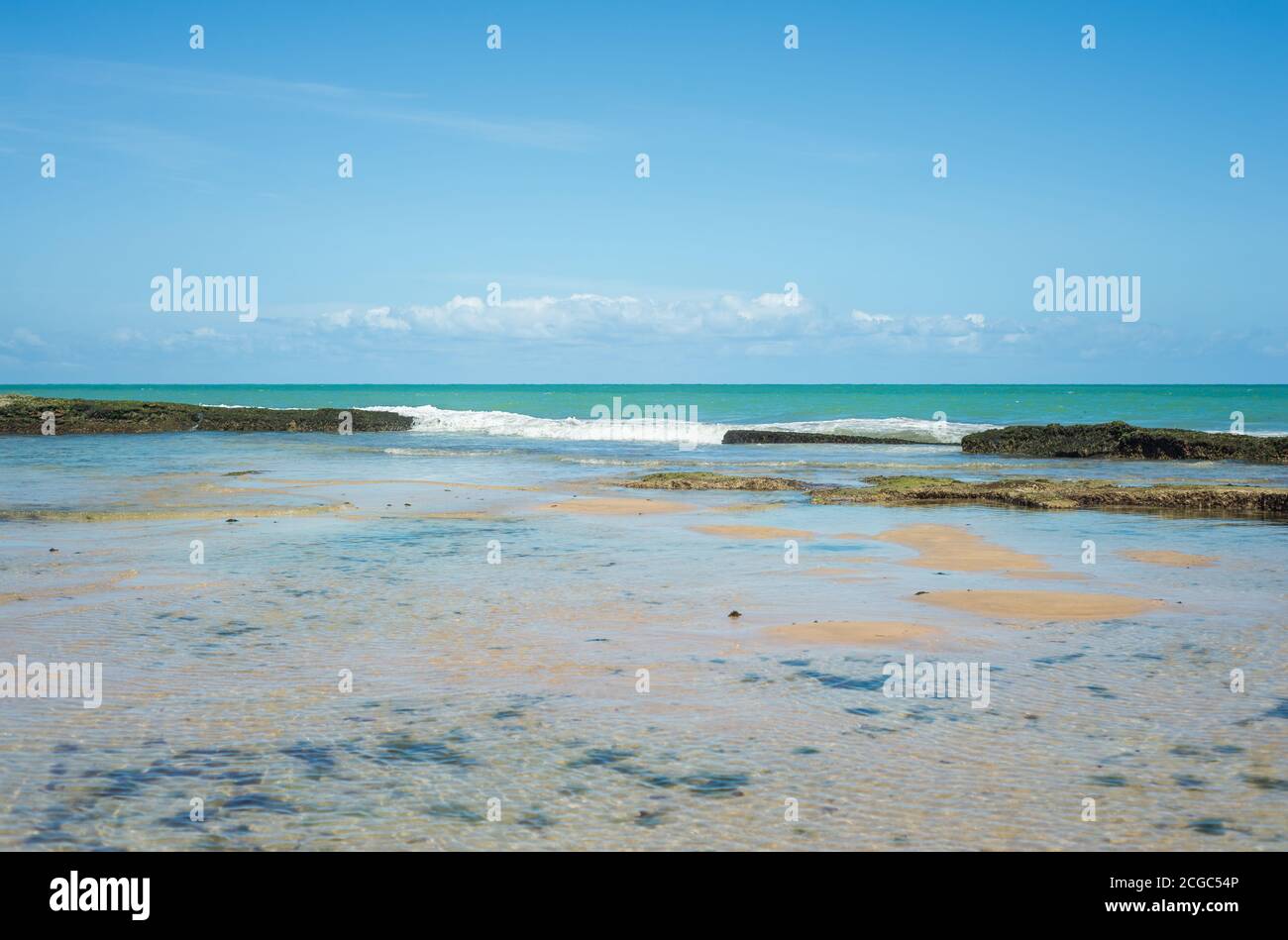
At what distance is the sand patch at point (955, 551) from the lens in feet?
49.5

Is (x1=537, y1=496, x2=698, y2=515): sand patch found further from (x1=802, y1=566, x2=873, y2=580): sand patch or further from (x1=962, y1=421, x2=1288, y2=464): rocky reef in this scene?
(x1=962, y1=421, x2=1288, y2=464): rocky reef

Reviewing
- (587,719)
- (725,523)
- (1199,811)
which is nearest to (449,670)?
(587,719)

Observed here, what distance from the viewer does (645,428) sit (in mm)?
64188

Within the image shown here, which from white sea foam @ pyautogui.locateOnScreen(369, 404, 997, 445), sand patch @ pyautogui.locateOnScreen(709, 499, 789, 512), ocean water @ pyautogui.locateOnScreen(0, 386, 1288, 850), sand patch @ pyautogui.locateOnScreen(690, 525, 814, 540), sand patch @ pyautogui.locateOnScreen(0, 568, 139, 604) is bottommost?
ocean water @ pyautogui.locateOnScreen(0, 386, 1288, 850)

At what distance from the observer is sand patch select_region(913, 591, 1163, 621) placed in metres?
11.7

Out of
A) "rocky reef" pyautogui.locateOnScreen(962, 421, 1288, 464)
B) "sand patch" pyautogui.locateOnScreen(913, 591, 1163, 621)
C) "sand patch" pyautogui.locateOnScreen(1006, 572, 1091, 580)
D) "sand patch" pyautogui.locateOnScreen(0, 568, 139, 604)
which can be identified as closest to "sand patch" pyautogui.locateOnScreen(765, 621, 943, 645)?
"sand patch" pyautogui.locateOnScreen(913, 591, 1163, 621)

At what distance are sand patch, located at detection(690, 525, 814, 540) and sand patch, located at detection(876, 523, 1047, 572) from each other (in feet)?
4.94

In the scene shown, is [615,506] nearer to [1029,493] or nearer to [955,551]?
[955,551]

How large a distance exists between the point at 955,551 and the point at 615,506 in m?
8.78

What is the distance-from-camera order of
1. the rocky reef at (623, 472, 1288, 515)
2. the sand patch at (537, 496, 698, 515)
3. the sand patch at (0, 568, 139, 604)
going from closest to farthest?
the sand patch at (0, 568, 139, 604)
the rocky reef at (623, 472, 1288, 515)
the sand patch at (537, 496, 698, 515)

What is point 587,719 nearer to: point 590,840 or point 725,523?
point 590,840

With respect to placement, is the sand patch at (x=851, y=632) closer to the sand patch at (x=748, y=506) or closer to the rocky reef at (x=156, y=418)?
the sand patch at (x=748, y=506)

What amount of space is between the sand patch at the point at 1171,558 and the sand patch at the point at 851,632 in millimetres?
6113

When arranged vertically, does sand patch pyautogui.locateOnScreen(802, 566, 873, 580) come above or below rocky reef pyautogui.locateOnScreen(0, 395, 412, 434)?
below
